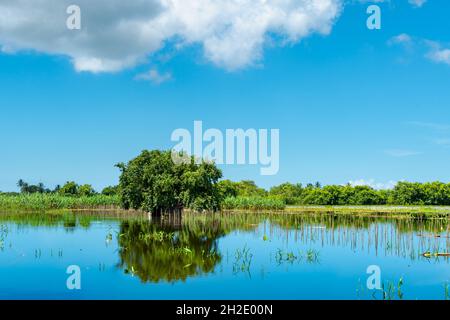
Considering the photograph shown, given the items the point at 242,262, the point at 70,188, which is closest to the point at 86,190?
the point at 70,188

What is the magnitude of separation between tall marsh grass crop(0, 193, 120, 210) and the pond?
3679cm

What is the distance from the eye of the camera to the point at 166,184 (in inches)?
1681

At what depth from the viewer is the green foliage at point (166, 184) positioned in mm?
42906

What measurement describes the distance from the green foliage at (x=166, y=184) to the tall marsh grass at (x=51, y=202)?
1504cm

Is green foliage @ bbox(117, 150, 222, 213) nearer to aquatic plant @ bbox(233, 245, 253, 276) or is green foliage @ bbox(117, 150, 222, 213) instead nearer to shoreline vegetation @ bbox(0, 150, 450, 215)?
shoreline vegetation @ bbox(0, 150, 450, 215)

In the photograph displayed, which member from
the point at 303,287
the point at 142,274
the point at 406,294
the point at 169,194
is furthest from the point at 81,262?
the point at 169,194

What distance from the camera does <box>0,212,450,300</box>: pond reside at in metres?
14.7

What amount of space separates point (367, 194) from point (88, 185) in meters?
53.5

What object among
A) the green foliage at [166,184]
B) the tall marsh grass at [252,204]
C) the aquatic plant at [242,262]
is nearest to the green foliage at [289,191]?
the tall marsh grass at [252,204]

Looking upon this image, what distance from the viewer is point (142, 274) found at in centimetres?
1706

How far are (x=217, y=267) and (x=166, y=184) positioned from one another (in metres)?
24.7

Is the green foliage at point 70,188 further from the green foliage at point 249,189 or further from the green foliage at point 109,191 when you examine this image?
the green foliage at point 249,189

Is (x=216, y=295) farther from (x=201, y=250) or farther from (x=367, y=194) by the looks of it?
(x=367, y=194)

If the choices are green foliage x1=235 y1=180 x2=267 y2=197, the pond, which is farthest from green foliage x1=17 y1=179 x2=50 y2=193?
the pond
